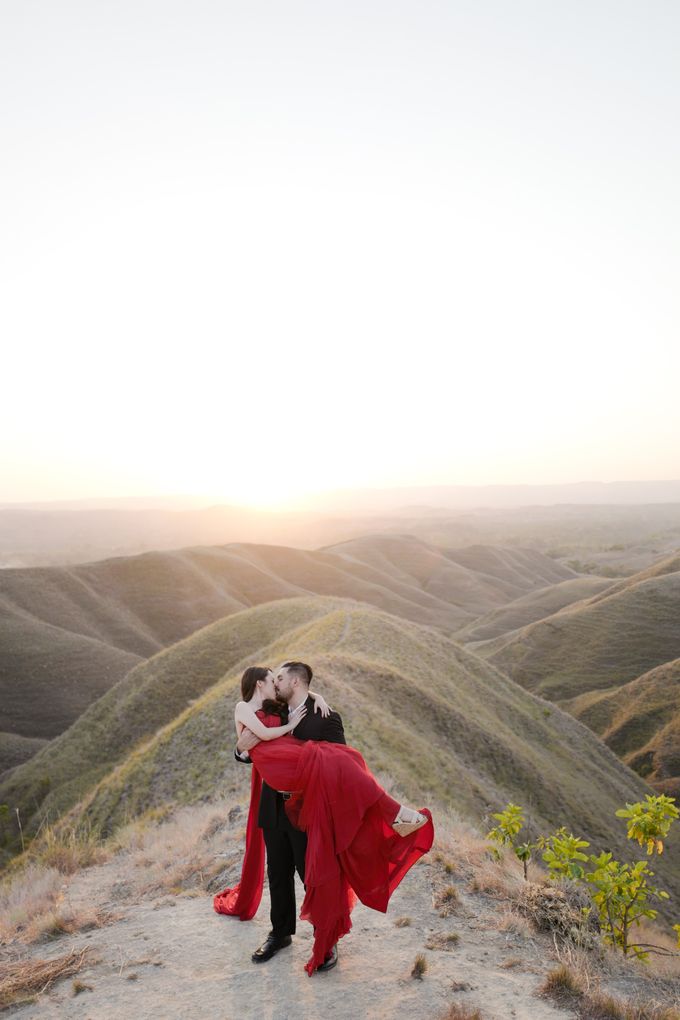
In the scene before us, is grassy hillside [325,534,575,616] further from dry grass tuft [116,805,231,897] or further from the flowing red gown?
the flowing red gown

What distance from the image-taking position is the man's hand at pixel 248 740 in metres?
6.34

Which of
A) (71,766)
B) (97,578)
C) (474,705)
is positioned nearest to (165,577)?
(97,578)

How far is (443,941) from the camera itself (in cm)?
703

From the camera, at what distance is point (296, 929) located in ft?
24.2

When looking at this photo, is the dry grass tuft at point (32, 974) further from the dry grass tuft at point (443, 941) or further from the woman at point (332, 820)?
the dry grass tuft at point (443, 941)

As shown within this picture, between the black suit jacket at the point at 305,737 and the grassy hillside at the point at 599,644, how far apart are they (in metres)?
48.2

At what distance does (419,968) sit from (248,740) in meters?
2.71

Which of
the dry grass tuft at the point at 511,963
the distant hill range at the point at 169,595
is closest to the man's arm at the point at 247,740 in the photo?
the dry grass tuft at the point at 511,963

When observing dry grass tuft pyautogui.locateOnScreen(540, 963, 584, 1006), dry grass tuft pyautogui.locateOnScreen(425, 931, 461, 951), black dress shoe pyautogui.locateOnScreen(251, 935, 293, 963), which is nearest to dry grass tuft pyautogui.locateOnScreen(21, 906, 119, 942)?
black dress shoe pyautogui.locateOnScreen(251, 935, 293, 963)

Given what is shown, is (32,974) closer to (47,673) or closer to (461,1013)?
(461,1013)

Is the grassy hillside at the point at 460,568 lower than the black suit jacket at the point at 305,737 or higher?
lower

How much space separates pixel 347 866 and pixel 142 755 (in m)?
18.2

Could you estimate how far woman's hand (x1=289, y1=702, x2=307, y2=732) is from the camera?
6334 mm

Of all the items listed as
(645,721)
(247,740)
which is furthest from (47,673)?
(247,740)
